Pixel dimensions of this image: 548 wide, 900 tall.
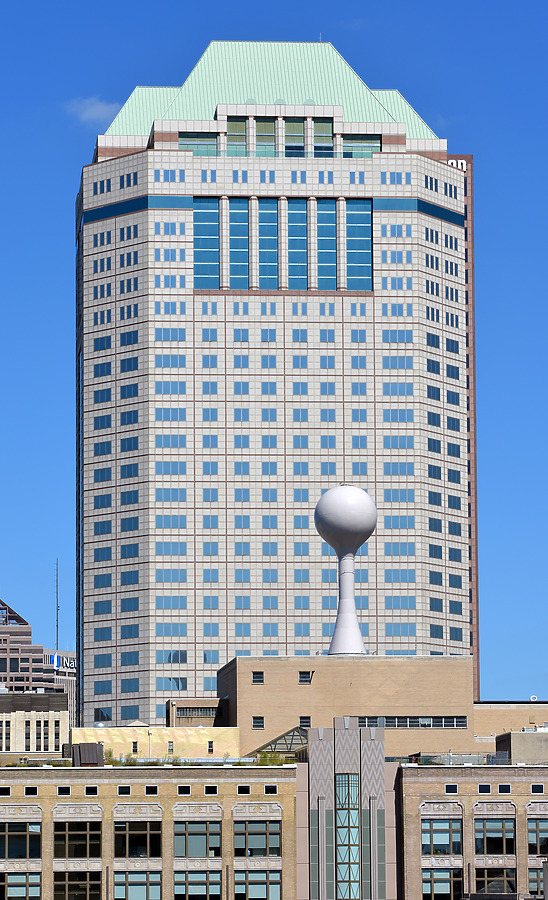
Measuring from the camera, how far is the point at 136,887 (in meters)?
131

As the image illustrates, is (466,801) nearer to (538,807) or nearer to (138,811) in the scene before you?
(538,807)

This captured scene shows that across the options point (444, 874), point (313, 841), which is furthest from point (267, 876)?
point (444, 874)

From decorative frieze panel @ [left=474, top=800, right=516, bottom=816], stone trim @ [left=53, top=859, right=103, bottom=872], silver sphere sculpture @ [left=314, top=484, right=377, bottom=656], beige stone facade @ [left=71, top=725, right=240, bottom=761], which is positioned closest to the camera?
stone trim @ [left=53, top=859, right=103, bottom=872]

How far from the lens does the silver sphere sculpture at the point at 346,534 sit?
17050 centimetres

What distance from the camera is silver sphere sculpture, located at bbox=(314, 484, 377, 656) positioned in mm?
170500

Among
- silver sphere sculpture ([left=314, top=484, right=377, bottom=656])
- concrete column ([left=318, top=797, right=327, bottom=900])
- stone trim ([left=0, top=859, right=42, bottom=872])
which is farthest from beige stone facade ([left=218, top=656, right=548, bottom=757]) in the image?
stone trim ([left=0, top=859, right=42, bottom=872])

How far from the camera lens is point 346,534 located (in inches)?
6742

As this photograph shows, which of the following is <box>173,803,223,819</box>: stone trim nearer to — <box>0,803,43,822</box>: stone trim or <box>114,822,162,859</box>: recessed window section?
<box>114,822,162,859</box>: recessed window section

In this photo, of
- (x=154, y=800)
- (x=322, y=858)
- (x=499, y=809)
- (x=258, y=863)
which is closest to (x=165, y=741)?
(x=154, y=800)

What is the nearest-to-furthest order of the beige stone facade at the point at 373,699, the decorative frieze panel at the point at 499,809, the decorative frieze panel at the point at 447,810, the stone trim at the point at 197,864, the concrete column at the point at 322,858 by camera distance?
the stone trim at the point at 197,864
the concrete column at the point at 322,858
the decorative frieze panel at the point at 447,810
the decorative frieze panel at the point at 499,809
the beige stone facade at the point at 373,699

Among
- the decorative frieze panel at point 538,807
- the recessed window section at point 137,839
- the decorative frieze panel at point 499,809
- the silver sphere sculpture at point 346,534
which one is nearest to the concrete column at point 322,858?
the recessed window section at point 137,839

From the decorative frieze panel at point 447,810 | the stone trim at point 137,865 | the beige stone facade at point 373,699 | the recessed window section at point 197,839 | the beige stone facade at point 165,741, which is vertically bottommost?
the stone trim at point 137,865

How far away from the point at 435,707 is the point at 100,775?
1645 inches

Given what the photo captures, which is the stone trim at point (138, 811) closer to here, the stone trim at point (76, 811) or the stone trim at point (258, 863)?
the stone trim at point (76, 811)
